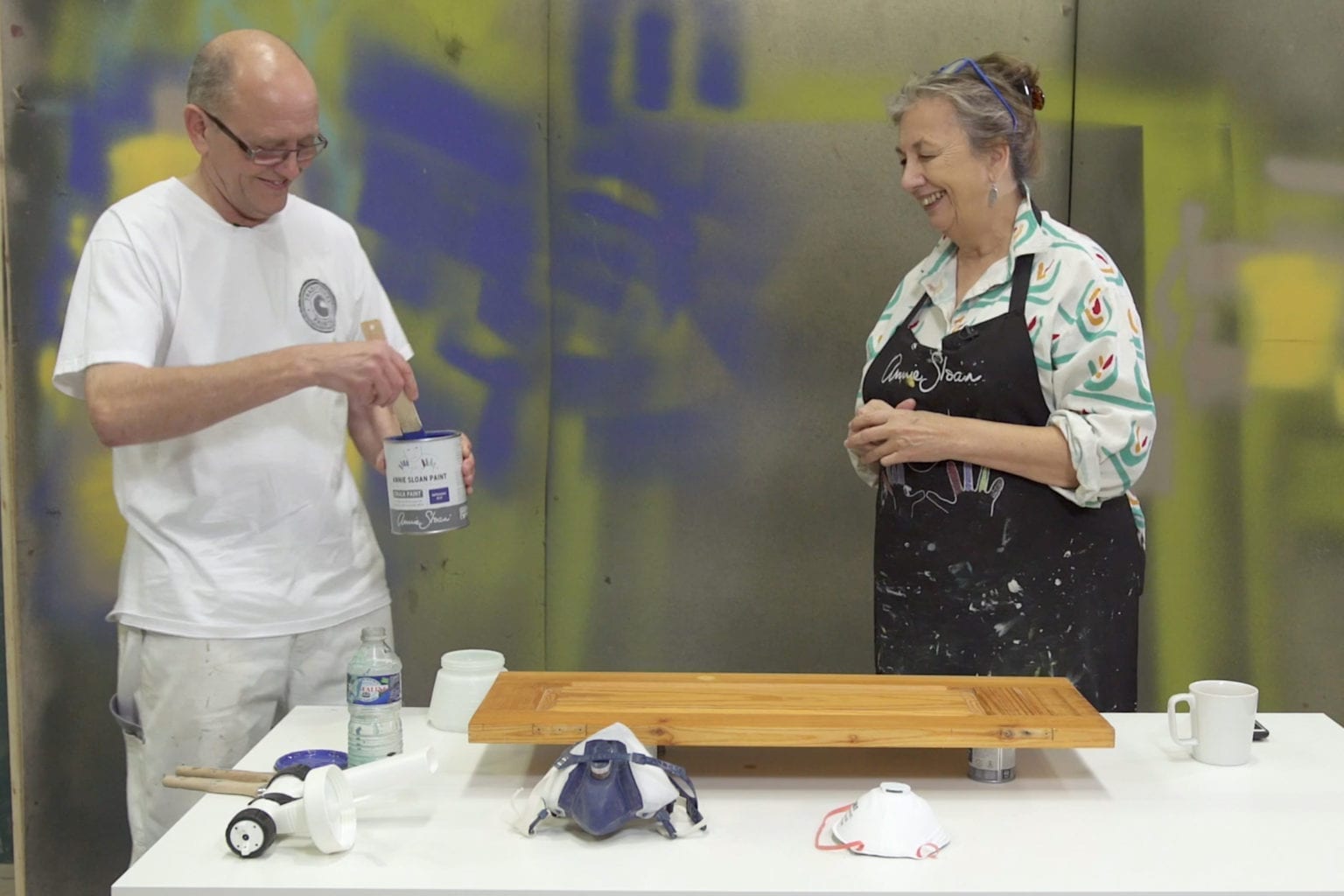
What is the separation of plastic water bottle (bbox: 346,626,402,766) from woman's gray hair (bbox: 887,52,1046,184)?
139cm

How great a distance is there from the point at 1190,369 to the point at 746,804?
1.78m

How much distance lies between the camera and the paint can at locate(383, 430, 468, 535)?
1924mm

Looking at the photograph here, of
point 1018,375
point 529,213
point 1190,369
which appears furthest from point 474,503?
point 1190,369

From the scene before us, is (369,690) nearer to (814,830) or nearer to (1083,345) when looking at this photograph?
(814,830)

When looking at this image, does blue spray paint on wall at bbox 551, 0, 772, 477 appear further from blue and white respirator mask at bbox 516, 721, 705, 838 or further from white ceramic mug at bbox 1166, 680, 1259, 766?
blue and white respirator mask at bbox 516, 721, 705, 838

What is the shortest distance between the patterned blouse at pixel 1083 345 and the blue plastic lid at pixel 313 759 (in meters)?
1.25

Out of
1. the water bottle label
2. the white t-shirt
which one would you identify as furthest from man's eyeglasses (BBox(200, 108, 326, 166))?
the water bottle label

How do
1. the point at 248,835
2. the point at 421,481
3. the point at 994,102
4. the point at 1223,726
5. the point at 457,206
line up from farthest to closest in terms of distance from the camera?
1. the point at 457,206
2. the point at 994,102
3. the point at 421,481
4. the point at 1223,726
5. the point at 248,835

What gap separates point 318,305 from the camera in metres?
2.30

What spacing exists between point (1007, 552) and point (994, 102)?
81 cm

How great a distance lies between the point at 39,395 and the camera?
3.00 metres

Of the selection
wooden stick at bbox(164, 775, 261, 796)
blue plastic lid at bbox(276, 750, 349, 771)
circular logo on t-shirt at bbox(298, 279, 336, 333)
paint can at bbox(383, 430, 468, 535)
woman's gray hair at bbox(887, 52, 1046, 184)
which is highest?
woman's gray hair at bbox(887, 52, 1046, 184)

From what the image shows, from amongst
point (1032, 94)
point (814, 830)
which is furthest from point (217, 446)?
point (1032, 94)

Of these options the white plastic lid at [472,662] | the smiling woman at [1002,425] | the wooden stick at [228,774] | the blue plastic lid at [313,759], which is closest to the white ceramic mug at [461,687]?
the white plastic lid at [472,662]
